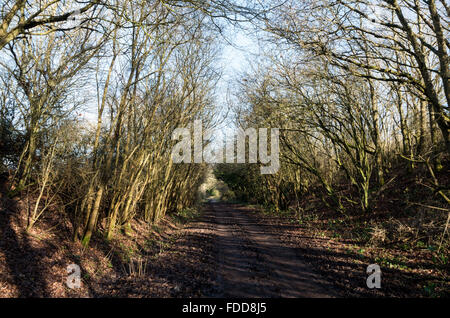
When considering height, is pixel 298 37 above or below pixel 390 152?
above

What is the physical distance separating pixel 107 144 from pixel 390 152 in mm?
14309

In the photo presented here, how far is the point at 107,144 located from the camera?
23.3ft

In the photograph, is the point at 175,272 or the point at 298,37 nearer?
the point at 175,272

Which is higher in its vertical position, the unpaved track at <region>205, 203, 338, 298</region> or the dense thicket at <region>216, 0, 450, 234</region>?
the dense thicket at <region>216, 0, 450, 234</region>

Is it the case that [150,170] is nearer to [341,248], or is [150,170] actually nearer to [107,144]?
[107,144]

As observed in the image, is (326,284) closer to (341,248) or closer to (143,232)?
(341,248)

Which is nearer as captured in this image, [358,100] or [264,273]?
[264,273]

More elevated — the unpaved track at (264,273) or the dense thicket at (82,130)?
the dense thicket at (82,130)

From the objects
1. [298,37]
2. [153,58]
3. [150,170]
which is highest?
[153,58]

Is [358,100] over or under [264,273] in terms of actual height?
over

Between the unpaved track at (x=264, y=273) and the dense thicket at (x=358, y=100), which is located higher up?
the dense thicket at (x=358, y=100)
